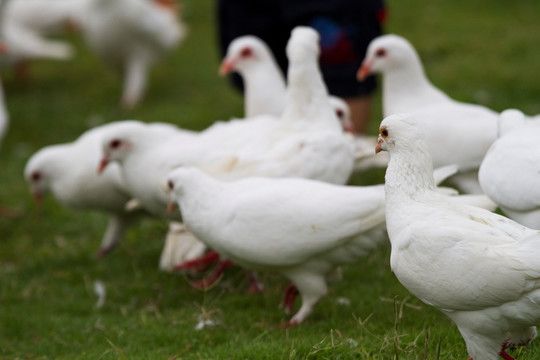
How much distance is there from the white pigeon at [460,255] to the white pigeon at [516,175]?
16.7 inches

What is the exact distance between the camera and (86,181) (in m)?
5.69

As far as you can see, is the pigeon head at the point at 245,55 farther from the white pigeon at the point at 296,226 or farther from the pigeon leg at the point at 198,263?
the white pigeon at the point at 296,226

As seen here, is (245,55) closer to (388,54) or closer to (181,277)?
(388,54)

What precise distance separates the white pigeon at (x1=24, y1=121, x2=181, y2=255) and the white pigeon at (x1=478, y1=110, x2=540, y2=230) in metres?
2.52

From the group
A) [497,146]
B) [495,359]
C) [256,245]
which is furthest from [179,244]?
[495,359]

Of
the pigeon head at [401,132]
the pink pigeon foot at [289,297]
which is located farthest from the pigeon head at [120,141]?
the pigeon head at [401,132]

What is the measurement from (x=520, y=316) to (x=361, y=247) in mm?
1168

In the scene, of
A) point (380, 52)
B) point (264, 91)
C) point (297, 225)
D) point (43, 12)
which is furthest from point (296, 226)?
point (43, 12)

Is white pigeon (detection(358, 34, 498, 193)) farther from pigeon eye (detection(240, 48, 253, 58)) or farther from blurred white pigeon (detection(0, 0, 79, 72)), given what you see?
blurred white pigeon (detection(0, 0, 79, 72))

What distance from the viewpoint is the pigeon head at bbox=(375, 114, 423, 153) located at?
3.24 m

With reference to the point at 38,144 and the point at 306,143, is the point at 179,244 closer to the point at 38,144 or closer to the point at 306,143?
the point at 306,143

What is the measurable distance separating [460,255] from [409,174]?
18.9 inches

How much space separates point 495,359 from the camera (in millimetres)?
3023

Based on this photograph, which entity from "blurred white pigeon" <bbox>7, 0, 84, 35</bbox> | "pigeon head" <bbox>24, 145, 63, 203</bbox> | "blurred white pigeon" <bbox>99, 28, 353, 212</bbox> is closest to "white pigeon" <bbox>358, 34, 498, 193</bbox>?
"blurred white pigeon" <bbox>99, 28, 353, 212</bbox>
